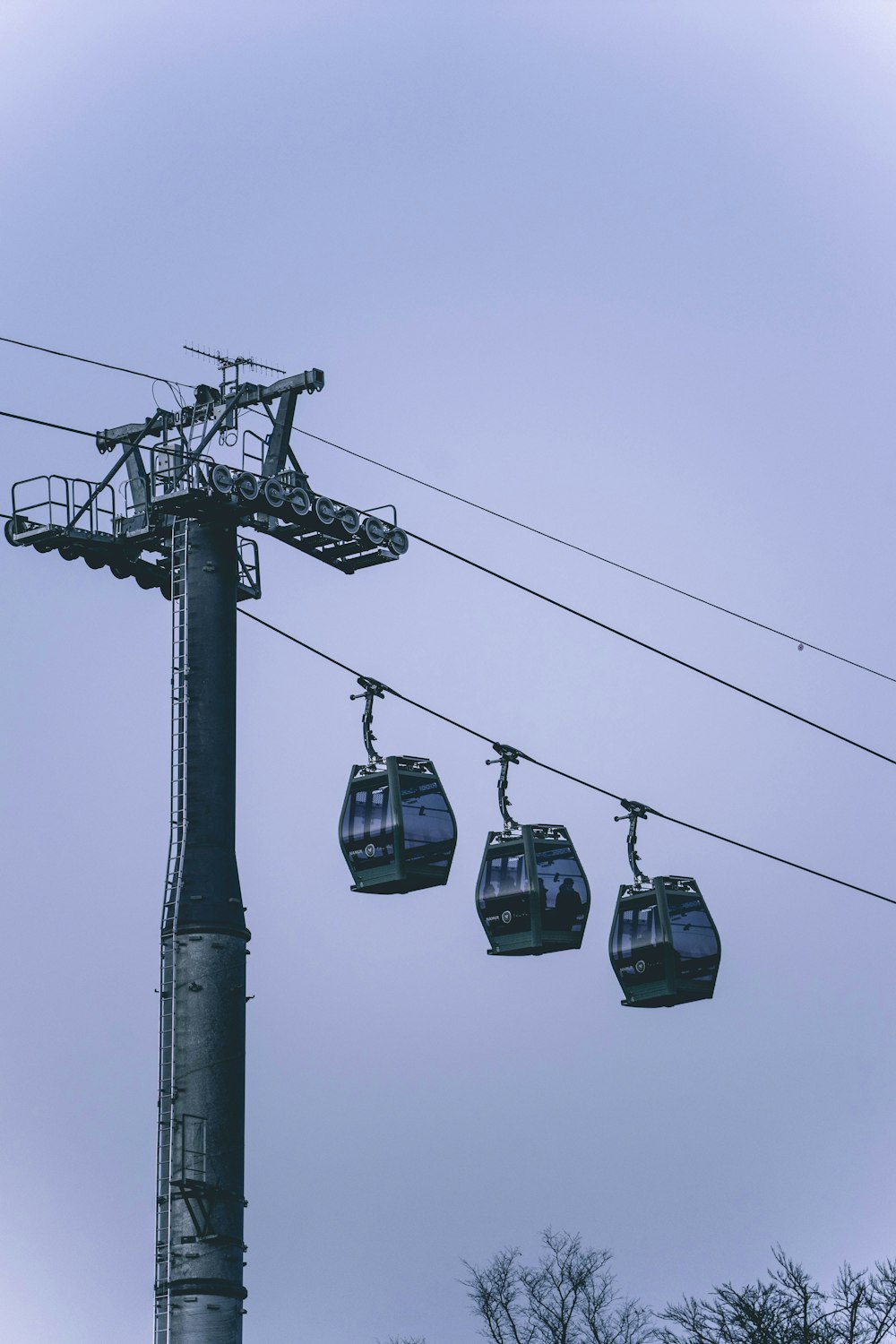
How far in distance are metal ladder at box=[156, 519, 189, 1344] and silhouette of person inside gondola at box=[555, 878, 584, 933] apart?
567cm

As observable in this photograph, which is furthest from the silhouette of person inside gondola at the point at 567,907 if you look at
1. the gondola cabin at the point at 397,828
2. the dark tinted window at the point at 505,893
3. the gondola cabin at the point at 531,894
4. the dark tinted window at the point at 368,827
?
the dark tinted window at the point at 368,827

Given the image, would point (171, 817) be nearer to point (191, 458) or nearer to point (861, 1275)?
point (191, 458)

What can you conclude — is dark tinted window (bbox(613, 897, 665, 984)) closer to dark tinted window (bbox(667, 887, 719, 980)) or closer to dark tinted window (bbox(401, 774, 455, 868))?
dark tinted window (bbox(667, 887, 719, 980))

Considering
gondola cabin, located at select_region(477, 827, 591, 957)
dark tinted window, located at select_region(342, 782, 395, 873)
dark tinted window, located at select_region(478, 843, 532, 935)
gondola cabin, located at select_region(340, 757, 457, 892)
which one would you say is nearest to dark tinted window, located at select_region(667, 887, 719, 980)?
gondola cabin, located at select_region(477, 827, 591, 957)

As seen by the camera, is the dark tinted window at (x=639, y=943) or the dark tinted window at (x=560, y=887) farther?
the dark tinted window at (x=639, y=943)

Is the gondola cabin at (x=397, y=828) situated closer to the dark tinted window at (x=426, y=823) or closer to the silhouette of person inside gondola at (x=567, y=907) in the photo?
the dark tinted window at (x=426, y=823)

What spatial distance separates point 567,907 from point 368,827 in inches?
125

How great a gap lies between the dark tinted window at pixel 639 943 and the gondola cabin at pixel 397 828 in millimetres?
3839

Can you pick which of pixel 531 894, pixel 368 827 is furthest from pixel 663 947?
pixel 368 827

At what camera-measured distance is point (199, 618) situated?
1452 inches

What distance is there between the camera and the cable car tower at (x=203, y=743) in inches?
1325

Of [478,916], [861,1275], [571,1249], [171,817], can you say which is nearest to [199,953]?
[171,817]

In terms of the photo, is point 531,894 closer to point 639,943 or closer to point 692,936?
point 639,943

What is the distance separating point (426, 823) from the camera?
3719cm
